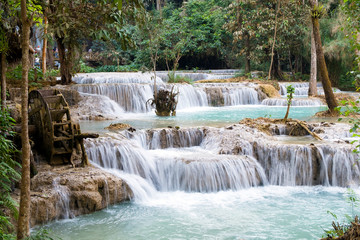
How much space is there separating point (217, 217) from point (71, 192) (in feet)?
9.73

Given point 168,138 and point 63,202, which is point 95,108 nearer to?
point 168,138

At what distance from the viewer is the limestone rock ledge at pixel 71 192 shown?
760cm

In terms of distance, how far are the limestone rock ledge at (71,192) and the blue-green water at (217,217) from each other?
197 millimetres

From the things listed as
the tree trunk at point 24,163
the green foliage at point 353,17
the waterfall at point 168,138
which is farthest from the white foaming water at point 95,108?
the tree trunk at point 24,163

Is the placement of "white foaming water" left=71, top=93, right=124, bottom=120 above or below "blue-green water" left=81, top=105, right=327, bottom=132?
above

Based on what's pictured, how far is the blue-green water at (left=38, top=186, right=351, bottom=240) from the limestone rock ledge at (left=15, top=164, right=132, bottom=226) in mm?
197

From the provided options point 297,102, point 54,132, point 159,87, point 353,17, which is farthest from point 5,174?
point 297,102

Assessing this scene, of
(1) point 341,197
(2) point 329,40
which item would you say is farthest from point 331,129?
(2) point 329,40

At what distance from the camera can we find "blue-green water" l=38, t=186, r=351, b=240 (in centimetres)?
726

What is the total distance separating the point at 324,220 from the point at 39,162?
243 inches

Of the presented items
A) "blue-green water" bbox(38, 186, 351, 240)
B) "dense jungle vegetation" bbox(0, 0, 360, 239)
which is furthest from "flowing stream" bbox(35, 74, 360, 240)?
"dense jungle vegetation" bbox(0, 0, 360, 239)

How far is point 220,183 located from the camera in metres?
9.83

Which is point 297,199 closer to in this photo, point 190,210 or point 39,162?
point 190,210

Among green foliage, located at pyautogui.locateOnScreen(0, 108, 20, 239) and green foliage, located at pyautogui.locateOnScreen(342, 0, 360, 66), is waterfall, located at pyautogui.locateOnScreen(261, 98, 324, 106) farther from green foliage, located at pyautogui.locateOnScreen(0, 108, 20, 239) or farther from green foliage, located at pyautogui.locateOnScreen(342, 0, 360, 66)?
green foliage, located at pyautogui.locateOnScreen(0, 108, 20, 239)
